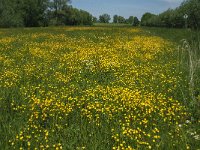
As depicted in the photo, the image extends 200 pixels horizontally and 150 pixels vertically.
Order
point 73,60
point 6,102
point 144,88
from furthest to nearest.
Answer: point 73,60 → point 144,88 → point 6,102

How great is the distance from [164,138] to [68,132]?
1978 mm

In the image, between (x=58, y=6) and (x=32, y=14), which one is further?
(x=58, y=6)

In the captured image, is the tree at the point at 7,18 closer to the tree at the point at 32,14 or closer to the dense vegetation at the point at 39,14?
the dense vegetation at the point at 39,14

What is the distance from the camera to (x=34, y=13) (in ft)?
380

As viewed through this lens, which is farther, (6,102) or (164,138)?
(6,102)

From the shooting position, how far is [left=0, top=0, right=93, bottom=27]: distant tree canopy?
306 feet

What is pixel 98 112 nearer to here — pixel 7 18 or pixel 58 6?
pixel 7 18

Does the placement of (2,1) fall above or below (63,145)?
above

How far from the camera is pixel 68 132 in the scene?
6.84 m

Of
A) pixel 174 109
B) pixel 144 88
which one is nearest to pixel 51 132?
pixel 174 109

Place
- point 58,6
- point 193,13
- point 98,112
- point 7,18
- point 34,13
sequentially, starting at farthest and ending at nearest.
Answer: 1. point 58,6
2. point 34,13
3. point 7,18
4. point 193,13
5. point 98,112

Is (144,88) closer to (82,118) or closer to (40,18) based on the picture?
(82,118)

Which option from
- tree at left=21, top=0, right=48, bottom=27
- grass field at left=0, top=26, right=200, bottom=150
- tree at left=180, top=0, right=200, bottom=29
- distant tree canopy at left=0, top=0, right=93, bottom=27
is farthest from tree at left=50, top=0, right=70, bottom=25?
grass field at left=0, top=26, right=200, bottom=150

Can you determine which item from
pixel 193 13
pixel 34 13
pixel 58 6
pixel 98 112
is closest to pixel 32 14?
pixel 34 13
